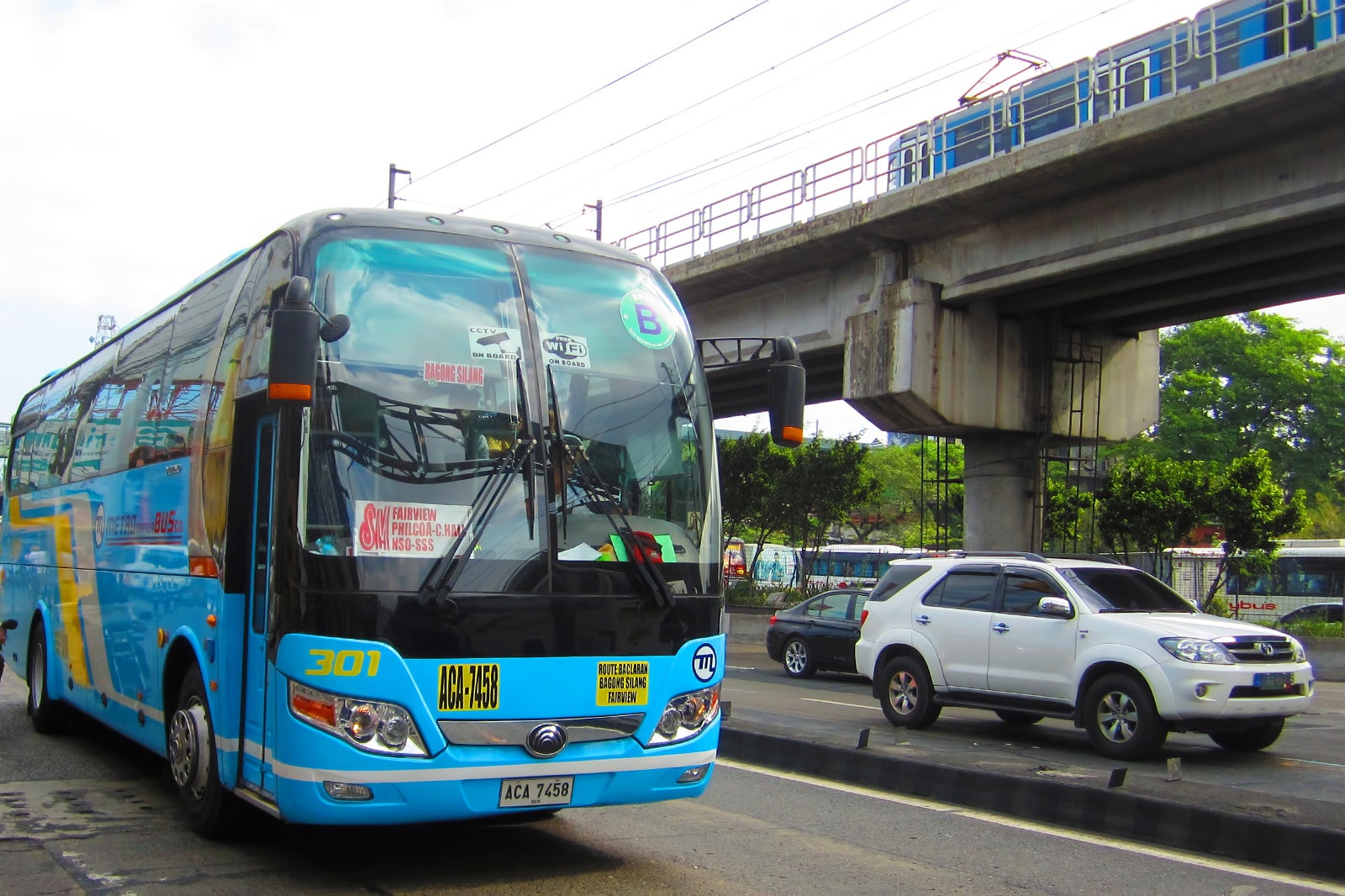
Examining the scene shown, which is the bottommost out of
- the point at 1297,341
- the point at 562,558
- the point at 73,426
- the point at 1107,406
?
the point at 562,558

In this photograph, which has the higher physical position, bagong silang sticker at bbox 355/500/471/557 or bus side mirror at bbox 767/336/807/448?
bus side mirror at bbox 767/336/807/448

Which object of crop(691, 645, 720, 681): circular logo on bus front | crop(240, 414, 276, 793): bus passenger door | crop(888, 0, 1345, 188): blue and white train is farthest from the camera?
crop(888, 0, 1345, 188): blue and white train

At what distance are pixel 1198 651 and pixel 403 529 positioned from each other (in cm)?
777

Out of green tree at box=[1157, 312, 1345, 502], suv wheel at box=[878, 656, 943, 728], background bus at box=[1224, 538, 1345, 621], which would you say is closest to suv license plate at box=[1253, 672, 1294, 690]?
suv wheel at box=[878, 656, 943, 728]

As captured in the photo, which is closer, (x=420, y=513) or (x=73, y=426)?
(x=420, y=513)

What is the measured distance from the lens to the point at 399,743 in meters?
5.68

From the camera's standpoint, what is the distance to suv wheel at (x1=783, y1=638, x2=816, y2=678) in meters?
21.3

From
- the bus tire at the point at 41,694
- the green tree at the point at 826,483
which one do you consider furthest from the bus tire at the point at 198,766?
the green tree at the point at 826,483

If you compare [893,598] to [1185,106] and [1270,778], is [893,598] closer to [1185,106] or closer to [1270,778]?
[1270,778]

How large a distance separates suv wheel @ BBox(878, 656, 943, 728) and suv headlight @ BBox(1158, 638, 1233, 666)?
2.69 m

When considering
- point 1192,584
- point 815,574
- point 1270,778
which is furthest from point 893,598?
point 815,574

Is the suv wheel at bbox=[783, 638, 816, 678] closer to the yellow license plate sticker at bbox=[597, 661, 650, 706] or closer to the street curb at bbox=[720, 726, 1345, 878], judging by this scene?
the street curb at bbox=[720, 726, 1345, 878]

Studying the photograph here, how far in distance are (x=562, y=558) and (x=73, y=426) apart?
677 centimetres

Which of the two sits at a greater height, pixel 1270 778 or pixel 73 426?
pixel 73 426
